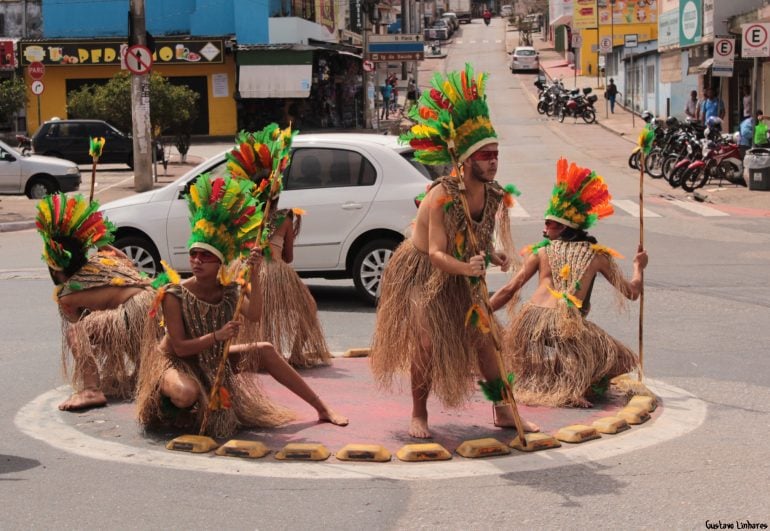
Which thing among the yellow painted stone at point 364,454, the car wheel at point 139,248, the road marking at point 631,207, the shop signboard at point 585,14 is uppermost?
the shop signboard at point 585,14

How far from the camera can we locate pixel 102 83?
48219 mm

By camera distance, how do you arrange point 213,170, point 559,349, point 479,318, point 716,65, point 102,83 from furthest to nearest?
point 102,83
point 716,65
point 213,170
point 559,349
point 479,318

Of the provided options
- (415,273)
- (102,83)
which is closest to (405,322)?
(415,273)

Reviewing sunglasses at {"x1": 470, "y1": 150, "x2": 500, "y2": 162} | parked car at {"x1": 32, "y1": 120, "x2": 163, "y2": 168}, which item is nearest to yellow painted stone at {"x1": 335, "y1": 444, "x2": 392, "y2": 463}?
sunglasses at {"x1": 470, "y1": 150, "x2": 500, "y2": 162}

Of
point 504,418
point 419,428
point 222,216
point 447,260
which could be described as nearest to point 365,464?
point 419,428

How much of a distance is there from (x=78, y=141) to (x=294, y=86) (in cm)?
1441

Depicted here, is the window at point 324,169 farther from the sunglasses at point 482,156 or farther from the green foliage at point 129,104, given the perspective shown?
the green foliage at point 129,104

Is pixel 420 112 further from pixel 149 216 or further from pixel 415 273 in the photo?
pixel 149 216

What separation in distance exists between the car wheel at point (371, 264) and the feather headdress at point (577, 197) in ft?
12.5

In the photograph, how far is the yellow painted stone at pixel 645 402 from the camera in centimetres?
755

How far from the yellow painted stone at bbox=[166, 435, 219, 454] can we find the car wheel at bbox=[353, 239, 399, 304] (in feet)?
16.9

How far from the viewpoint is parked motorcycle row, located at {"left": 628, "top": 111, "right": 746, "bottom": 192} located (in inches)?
968

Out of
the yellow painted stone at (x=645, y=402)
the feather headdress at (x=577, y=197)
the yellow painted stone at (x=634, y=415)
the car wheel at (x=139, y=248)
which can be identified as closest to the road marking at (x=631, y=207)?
the car wheel at (x=139, y=248)

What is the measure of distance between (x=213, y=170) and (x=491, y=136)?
5.56 m
